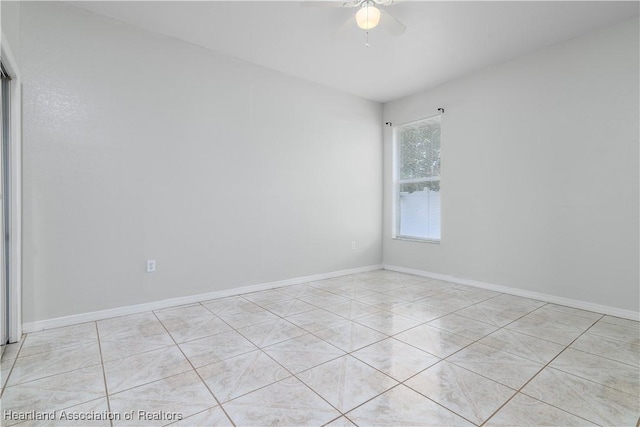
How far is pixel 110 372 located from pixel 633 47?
4.81 m

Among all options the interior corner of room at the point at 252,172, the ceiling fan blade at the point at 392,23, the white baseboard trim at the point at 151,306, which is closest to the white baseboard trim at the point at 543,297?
the interior corner of room at the point at 252,172

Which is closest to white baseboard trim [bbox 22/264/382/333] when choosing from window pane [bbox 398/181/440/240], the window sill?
the window sill

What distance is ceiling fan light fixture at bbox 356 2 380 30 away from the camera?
7.76 feet

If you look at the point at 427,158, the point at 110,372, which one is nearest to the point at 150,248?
the point at 110,372

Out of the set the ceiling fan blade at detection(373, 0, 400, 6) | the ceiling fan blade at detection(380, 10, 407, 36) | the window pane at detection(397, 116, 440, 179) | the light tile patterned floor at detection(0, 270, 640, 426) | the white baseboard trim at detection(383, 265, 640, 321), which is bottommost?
the light tile patterned floor at detection(0, 270, 640, 426)

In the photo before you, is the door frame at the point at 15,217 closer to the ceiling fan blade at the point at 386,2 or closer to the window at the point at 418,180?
the ceiling fan blade at the point at 386,2

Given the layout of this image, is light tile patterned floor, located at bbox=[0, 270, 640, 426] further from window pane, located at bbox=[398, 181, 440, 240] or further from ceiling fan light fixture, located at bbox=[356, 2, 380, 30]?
ceiling fan light fixture, located at bbox=[356, 2, 380, 30]

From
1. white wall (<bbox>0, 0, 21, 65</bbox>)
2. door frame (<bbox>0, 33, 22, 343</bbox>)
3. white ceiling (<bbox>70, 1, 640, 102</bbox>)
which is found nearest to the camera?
white wall (<bbox>0, 0, 21, 65</bbox>)

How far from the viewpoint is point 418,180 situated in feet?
15.5

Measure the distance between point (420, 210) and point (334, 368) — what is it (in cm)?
326

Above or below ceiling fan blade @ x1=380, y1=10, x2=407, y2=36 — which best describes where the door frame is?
below

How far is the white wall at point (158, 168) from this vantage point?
257 centimetres

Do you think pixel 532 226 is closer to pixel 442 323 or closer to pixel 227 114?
pixel 442 323

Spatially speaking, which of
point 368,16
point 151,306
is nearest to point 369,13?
point 368,16
